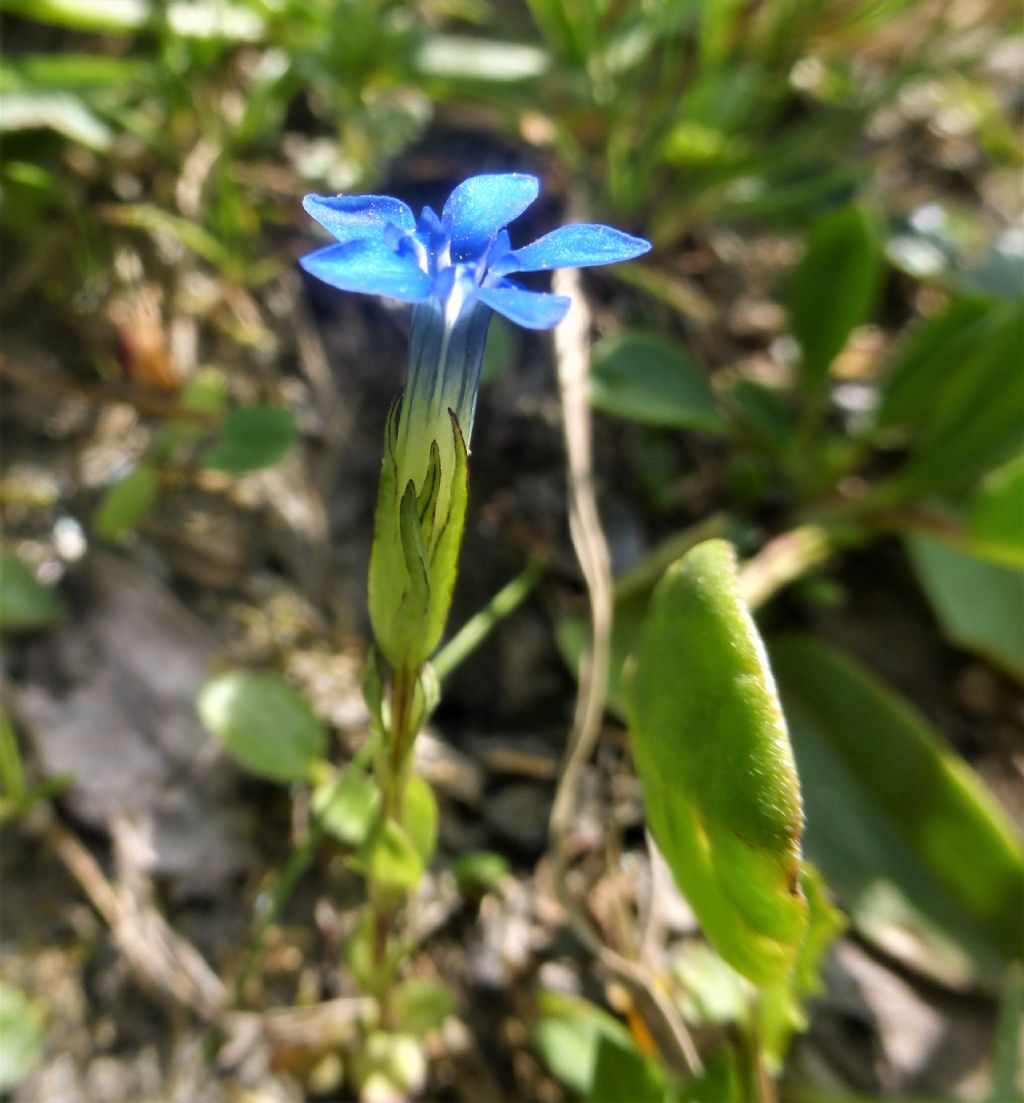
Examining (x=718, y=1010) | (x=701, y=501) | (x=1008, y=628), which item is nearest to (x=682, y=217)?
(x=701, y=501)

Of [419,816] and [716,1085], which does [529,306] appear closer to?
[419,816]

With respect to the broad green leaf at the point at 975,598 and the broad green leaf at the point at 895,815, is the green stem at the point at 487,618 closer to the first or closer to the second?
the broad green leaf at the point at 895,815

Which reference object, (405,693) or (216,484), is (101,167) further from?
(405,693)

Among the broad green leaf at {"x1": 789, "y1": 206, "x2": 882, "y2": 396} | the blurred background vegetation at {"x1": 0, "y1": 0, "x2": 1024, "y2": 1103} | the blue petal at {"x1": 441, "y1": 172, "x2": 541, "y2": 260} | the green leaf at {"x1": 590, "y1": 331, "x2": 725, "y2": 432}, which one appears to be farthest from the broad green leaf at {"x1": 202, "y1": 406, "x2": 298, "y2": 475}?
the broad green leaf at {"x1": 789, "y1": 206, "x2": 882, "y2": 396}

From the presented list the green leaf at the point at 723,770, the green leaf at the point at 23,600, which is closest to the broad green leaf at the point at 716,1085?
the green leaf at the point at 723,770

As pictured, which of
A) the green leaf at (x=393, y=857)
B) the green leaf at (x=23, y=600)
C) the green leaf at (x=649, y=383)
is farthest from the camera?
the green leaf at (x=649, y=383)

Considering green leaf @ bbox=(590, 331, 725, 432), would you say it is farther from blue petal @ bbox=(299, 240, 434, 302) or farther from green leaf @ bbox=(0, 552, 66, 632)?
blue petal @ bbox=(299, 240, 434, 302)
